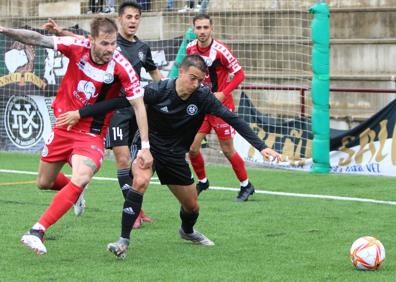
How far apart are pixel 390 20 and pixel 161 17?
4.29m

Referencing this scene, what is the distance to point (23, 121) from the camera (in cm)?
1758

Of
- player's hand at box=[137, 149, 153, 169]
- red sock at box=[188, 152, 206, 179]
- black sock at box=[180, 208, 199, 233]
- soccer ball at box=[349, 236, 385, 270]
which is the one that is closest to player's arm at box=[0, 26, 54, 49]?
player's hand at box=[137, 149, 153, 169]

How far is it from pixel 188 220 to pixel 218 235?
0.66 metres

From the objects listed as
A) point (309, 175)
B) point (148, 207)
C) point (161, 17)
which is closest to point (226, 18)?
point (161, 17)

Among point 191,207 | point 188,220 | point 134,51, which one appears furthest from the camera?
point 134,51

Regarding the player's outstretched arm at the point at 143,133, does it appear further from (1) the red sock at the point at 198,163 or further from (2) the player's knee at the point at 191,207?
(1) the red sock at the point at 198,163

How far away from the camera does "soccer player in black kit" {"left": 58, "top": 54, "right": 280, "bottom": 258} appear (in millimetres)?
7398

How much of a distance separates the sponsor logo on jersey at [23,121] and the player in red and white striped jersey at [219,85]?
22.2 ft

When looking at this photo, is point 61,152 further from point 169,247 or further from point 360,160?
point 360,160

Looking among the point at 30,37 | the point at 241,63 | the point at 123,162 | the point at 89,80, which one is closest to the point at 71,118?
the point at 89,80

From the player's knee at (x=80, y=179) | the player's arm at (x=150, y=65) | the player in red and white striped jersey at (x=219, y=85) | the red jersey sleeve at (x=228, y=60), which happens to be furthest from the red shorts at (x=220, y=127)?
the player's knee at (x=80, y=179)

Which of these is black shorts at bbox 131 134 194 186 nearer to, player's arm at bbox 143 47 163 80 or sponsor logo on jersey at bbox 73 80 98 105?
sponsor logo on jersey at bbox 73 80 98 105

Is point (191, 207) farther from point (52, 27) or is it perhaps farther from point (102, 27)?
point (52, 27)

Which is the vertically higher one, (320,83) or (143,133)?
(320,83)
